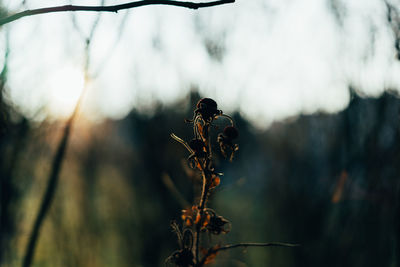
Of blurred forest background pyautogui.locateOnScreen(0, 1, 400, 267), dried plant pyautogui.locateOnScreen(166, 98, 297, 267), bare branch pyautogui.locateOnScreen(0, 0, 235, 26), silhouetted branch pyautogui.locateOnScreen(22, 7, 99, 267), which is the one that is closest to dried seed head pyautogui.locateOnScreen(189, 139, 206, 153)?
dried plant pyautogui.locateOnScreen(166, 98, 297, 267)

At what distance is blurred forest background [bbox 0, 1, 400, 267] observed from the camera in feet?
9.04

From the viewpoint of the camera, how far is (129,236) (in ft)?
19.6

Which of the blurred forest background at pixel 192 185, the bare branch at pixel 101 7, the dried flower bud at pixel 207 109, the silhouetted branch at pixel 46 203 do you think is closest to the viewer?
the bare branch at pixel 101 7

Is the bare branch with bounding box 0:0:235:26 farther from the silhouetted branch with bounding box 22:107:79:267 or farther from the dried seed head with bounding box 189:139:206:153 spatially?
the silhouetted branch with bounding box 22:107:79:267

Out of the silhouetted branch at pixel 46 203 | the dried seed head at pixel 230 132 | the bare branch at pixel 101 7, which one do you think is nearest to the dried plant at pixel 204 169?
the dried seed head at pixel 230 132

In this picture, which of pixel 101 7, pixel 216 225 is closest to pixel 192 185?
pixel 216 225

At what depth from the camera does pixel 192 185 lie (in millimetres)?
2012

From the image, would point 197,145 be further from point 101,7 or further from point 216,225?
point 101,7

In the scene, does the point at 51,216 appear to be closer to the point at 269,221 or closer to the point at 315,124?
the point at 315,124

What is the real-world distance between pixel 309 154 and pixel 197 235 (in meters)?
5.13

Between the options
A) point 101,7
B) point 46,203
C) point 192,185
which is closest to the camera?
point 101,7

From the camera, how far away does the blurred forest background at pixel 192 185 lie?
2754 mm

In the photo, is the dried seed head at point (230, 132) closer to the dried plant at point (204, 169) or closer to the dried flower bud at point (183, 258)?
the dried plant at point (204, 169)

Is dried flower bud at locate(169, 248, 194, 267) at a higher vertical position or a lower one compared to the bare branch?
lower
